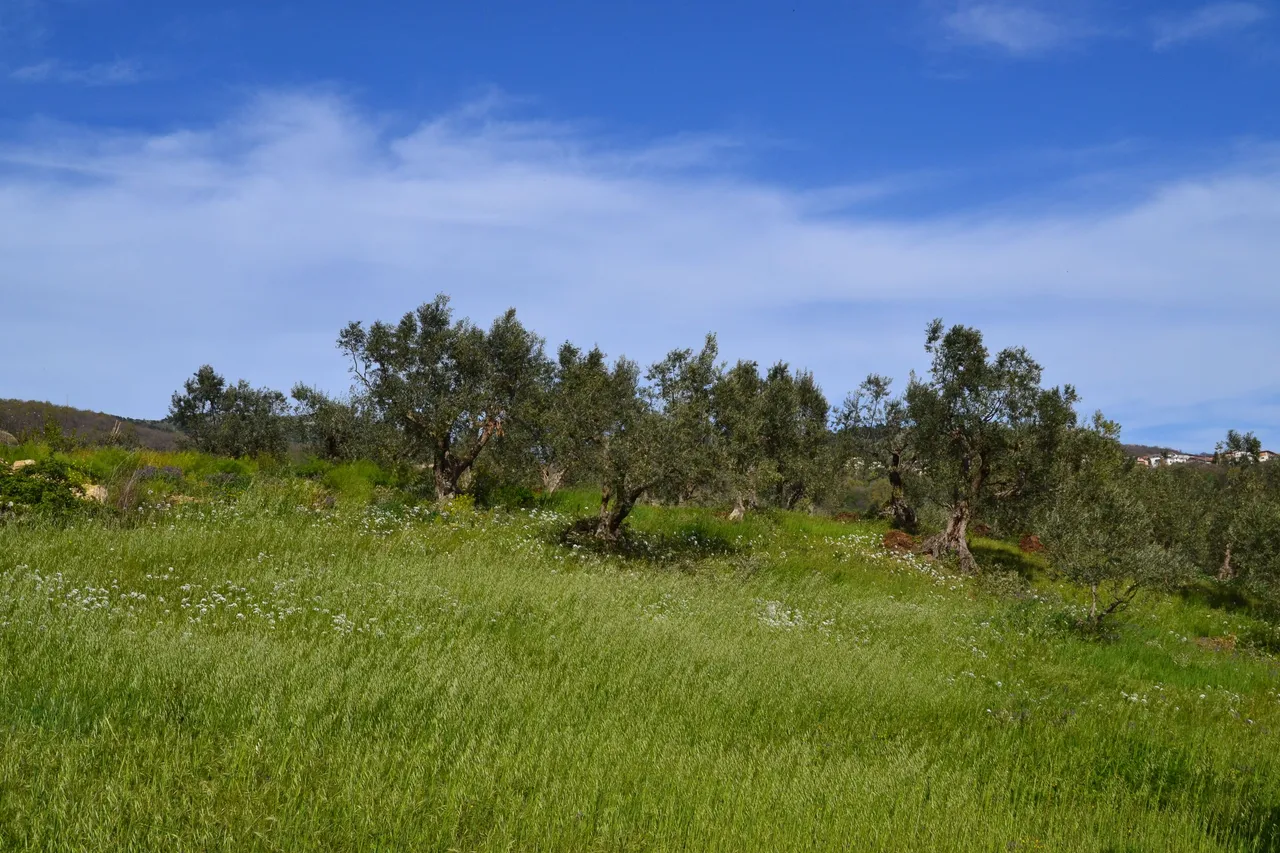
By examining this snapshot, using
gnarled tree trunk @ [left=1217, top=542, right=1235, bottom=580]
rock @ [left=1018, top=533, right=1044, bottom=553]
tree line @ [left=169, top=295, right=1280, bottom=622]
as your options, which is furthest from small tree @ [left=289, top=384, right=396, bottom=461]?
gnarled tree trunk @ [left=1217, top=542, right=1235, bottom=580]

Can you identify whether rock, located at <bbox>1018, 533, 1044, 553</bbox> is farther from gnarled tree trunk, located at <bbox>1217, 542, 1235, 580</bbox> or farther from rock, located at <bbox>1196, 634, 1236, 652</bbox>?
gnarled tree trunk, located at <bbox>1217, 542, 1235, 580</bbox>

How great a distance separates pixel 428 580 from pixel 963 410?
21689mm

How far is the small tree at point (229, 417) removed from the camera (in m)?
39.5

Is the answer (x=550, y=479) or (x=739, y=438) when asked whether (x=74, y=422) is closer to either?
(x=550, y=479)

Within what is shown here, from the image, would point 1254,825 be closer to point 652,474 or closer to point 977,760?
point 977,760

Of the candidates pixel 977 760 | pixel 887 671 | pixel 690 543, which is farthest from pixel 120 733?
pixel 690 543

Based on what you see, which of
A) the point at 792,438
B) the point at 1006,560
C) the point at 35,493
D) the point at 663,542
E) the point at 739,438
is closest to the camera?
the point at 35,493

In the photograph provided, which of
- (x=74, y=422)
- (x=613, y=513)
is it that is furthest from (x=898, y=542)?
(x=74, y=422)

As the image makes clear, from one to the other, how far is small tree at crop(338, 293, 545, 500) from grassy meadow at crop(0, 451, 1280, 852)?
7.93m

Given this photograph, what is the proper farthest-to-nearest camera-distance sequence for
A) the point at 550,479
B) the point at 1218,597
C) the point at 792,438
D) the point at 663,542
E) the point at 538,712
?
1. the point at 792,438
2. the point at 550,479
3. the point at 1218,597
4. the point at 663,542
5. the point at 538,712

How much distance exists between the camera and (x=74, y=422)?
185 feet

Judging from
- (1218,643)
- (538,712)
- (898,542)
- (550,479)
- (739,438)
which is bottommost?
(1218,643)

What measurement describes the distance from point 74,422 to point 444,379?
151 ft

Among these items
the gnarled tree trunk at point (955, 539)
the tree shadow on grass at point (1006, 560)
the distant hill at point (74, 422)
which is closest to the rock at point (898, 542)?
the gnarled tree trunk at point (955, 539)
